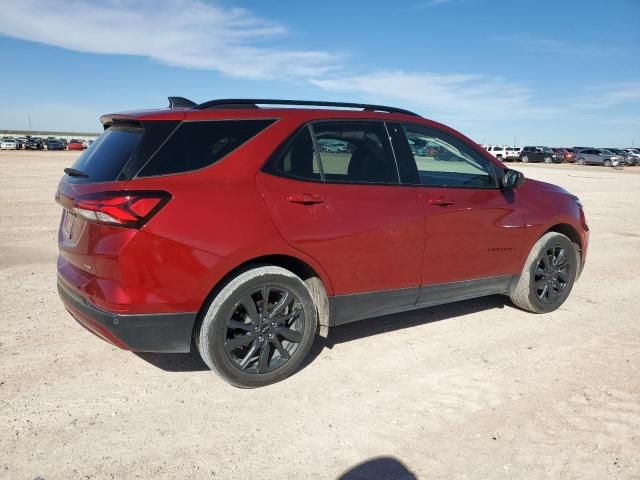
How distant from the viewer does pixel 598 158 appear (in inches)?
2147

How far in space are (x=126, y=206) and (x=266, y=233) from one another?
0.84 m

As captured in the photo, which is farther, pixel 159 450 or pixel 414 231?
pixel 414 231

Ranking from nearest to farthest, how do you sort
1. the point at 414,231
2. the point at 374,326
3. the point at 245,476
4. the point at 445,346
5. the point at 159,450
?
1. the point at 245,476
2. the point at 159,450
3. the point at 414,231
4. the point at 445,346
5. the point at 374,326

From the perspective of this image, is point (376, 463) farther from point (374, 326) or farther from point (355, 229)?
point (374, 326)

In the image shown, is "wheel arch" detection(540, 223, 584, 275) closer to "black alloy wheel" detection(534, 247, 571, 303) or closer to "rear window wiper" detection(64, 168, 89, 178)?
"black alloy wheel" detection(534, 247, 571, 303)

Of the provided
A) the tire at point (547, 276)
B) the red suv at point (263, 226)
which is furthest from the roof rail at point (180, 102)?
the tire at point (547, 276)

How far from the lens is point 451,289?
173 inches

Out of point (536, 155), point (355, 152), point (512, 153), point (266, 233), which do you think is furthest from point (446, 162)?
point (512, 153)

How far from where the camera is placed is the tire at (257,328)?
3254mm

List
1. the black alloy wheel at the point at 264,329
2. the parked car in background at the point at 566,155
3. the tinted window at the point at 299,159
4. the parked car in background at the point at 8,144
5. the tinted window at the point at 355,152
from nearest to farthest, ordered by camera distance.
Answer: the black alloy wheel at the point at 264,329
the tinted window at the point at 299,159
the tinted window at the point at 355,152
the parked car in background at the point at 566,155
the parked car in background at the point at 8,144

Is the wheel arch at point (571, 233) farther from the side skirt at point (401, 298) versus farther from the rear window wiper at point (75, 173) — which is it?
the rear window wiper at point (75, 173)

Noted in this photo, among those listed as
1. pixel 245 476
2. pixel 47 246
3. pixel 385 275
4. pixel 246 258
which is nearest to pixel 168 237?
pixel 246 258

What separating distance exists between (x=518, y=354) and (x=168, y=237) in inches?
111

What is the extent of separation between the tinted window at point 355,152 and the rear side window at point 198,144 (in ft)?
1.71
